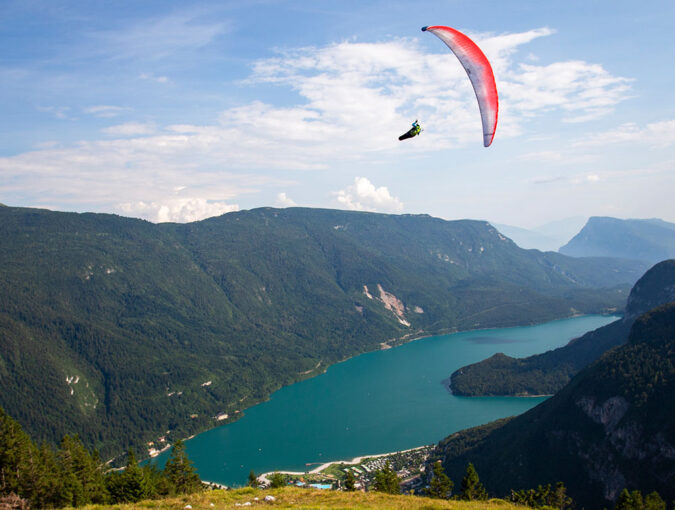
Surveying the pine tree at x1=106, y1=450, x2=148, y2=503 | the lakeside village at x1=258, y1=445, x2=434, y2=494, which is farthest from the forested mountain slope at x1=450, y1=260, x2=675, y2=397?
the pine tree at x1=106, y1=450, x2=148, y2=503

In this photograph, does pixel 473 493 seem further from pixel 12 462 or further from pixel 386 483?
pixel 12 462

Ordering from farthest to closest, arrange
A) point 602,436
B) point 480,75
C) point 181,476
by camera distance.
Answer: point 602,436 → point 181,476 → point 480,75

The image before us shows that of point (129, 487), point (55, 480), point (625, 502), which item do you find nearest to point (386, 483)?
point (625, 502)

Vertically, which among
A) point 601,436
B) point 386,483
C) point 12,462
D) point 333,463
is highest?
point 12,462

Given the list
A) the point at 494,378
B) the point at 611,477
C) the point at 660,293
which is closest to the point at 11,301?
the point at 494,378

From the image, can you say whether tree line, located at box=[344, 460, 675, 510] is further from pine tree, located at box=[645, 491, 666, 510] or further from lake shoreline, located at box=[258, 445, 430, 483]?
lake shoreline, located at box=[258, 445, 430, 483]

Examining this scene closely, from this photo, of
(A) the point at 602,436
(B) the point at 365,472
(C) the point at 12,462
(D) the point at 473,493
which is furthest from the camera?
(B) the point at 365,472

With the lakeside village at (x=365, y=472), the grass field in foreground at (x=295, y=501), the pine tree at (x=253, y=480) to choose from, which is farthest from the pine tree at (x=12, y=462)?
the lakeside village at (x=365, y=472)

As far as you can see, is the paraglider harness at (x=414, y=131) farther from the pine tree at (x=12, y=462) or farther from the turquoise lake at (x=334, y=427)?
the turquoise lake at (x=334, y=427)
